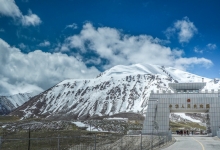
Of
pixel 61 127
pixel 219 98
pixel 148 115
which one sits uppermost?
pixel 219 98

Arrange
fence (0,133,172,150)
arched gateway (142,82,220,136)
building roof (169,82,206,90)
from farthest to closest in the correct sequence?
building roof (169,82,206,90)
arched gateway (142,82,220,136)
fence (0,133,172,150)

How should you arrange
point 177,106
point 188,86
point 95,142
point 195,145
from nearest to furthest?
point 95,142 < point 195,145 < point 177,106 < point 188,86

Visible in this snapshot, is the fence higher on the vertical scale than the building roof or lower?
lower

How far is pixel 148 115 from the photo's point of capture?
5028 centimetres

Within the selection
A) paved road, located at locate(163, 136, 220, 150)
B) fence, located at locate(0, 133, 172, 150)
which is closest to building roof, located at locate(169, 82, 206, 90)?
paved road, located at locate(163, 136, 220, 150)

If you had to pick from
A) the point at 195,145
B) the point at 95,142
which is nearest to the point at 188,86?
the point at 195,145

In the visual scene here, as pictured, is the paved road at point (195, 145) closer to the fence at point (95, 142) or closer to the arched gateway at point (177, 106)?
the fence at point (95, 142)

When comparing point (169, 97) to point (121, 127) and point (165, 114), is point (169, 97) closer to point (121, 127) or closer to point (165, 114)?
point (165, 114)

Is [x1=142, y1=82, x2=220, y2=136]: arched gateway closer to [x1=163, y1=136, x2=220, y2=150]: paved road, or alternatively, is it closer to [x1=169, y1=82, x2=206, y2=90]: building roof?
[x1=169, y1=82, x2=206, y2=90]: building roof

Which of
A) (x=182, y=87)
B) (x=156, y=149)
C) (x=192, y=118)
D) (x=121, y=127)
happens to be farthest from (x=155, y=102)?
(x=192, y=118)

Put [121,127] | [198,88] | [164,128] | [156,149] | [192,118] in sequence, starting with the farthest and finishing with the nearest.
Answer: [192,118] → [121,127] → [198,88] → [164,128] → [156,149]

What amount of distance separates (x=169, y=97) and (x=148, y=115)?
5154 millimetres

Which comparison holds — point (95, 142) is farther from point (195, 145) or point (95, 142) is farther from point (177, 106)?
point (177, 106)

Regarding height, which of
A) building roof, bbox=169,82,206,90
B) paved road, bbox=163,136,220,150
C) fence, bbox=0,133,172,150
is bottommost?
paved road, bbox=163,136,220,150
